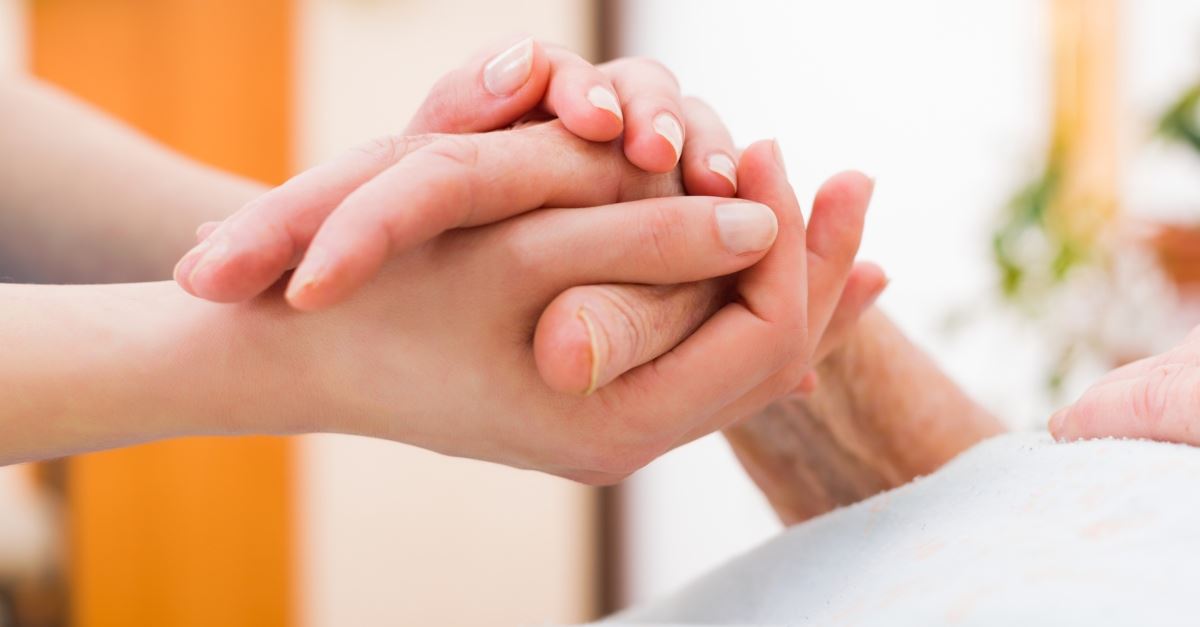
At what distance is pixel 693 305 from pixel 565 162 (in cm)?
12

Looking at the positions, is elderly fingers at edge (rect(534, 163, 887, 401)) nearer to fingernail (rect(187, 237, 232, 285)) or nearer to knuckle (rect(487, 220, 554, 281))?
knuckle (rect(487, 220, 554, 281))

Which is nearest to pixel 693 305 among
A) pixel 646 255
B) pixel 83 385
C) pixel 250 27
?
pixel 646 255

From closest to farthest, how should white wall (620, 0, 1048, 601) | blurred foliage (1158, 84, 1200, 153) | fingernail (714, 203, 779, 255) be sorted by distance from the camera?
fingernail (714, 203, 779, 255), blurred foliage (1158, 84, 1200, 153), white wall (620, 0, 1048, 601)

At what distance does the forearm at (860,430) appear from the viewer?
3.00 feet

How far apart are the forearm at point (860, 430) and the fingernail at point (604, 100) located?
0.37 meters

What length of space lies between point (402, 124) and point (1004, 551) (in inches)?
96.9

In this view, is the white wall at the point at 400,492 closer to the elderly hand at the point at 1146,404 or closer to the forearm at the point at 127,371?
the forearm at the point at 127,371

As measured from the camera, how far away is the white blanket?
39 cm

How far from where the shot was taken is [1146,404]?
586 mm

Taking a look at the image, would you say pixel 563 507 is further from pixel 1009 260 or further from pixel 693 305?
pixel 693 305

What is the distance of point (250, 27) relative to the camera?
261 centimetres


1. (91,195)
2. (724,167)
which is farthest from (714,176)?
(91,195)

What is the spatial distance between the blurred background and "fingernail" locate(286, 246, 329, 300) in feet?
6.47

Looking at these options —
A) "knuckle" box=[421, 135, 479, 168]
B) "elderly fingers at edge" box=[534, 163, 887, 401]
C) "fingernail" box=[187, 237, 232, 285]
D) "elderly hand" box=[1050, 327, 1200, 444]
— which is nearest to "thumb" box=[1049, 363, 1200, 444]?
"elderly hand" box=[1050, 327, 1200, 444]
